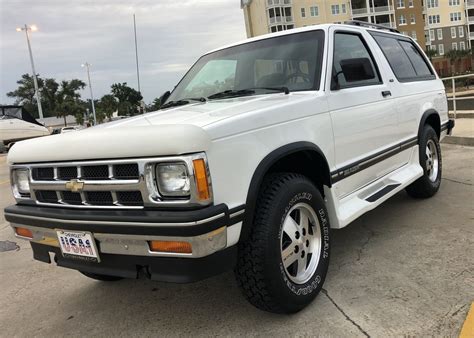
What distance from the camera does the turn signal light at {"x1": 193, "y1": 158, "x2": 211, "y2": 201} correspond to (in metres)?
2.31

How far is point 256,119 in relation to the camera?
2.71 m

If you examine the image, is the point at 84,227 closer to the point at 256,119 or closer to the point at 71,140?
the point at 71,140

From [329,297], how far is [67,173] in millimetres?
1867

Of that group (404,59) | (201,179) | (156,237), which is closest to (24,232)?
(156,237)

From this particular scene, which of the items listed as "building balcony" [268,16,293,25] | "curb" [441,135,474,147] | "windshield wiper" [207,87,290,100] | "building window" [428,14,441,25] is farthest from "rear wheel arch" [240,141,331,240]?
"building window" [428,14,441,25]

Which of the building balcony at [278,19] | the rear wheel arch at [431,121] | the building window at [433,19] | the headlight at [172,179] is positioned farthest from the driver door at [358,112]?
the building window at [433,19]

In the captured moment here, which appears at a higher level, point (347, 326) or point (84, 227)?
point (84, 227)

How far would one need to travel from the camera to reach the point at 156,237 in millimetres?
2357

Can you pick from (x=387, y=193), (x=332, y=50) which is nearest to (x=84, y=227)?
(x=332, y=50)

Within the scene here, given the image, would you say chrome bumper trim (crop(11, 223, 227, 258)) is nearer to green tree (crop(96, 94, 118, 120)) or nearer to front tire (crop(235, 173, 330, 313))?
front tire (crop(235, 173, 330, 313))

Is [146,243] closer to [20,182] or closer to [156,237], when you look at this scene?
[156,237]

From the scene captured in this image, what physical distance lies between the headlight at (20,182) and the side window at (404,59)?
11.2ft

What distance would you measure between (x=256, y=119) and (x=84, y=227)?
115 centimetres

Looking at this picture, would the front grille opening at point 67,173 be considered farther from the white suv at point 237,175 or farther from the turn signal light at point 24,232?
the turn signal light at point 24,232
